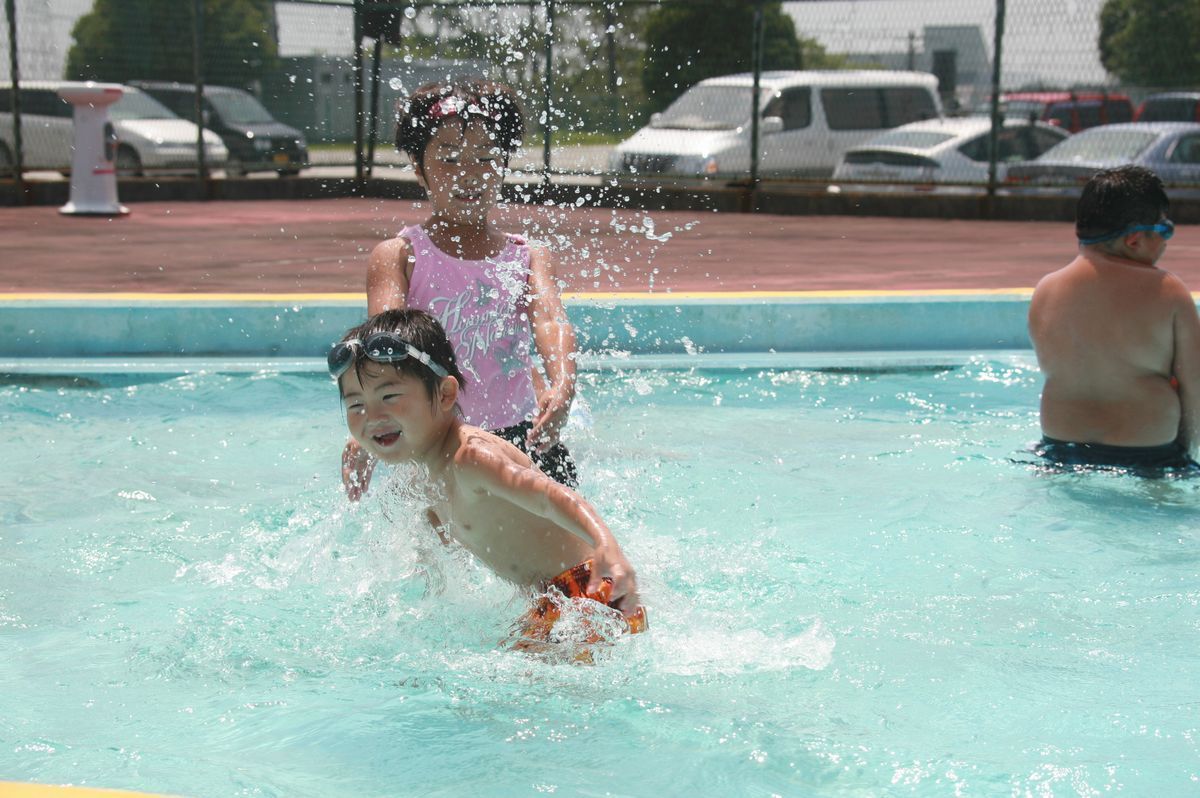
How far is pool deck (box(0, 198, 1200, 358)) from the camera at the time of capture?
269 inches

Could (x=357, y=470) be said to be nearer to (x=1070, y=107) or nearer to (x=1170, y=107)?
(x=1170, y=107)

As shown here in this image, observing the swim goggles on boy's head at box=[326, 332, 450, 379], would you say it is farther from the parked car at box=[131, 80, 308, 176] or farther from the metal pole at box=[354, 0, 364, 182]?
the parked car at box=[131, 80, 308, 176]

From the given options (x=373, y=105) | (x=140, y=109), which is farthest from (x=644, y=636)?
(x=140, y=109)

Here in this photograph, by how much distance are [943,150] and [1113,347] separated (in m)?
10.3

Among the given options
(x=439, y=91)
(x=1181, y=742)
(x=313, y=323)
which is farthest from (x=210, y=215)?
(x=1181, y=742)

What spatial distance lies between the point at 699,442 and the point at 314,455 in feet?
4.99

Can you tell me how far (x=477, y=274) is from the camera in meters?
3.71

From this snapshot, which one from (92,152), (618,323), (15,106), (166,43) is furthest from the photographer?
(166,43)

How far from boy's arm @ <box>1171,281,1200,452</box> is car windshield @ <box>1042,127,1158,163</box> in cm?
999

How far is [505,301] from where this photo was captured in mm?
3738

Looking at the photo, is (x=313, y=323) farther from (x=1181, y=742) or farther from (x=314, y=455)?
(x=1181, y=742)

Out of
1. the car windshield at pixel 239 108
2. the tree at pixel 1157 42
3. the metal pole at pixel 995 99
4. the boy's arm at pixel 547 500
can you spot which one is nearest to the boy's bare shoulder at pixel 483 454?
the boy's arm at pixel 547 500

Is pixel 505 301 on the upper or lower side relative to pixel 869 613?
upper

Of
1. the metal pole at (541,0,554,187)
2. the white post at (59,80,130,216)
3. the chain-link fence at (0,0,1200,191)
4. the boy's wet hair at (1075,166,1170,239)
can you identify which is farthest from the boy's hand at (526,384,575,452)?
the metal pole at (541,0,554,187)
